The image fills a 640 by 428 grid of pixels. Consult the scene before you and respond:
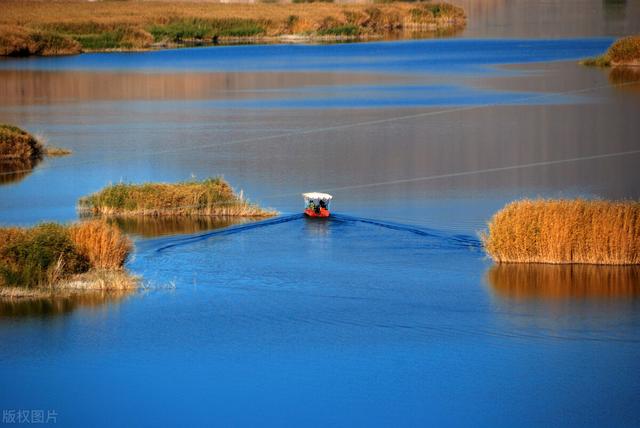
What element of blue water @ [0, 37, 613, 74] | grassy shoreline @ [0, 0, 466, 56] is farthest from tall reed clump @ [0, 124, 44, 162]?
grassy shoreline @ [0, 0, 466, 56]

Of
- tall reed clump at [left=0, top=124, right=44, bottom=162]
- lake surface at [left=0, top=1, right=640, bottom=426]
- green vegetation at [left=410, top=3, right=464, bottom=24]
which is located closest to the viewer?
lake surface at [left=0, top=1, right=640, bottom=426]

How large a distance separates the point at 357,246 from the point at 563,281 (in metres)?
3.44

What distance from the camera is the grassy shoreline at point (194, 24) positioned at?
63531 mm

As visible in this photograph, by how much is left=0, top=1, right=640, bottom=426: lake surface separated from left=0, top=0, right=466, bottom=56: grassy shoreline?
19.7 meters

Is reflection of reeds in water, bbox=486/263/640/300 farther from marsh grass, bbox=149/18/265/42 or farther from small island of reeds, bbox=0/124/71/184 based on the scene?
marsh grass, bbox=149/18/265/42

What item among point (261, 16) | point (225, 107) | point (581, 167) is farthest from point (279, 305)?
point (261, 16)

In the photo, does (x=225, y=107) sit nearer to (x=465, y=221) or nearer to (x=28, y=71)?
(x=28, y=71)

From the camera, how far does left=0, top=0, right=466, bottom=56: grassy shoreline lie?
63.5 metres

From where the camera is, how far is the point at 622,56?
158 feet

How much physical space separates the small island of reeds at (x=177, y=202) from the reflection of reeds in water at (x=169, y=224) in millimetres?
130

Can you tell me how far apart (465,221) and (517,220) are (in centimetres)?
345

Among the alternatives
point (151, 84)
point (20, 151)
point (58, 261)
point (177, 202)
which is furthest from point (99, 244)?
point (151, 84)

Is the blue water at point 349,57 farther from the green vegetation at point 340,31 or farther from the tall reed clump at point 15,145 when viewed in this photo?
the tall reed clump at point 15,145

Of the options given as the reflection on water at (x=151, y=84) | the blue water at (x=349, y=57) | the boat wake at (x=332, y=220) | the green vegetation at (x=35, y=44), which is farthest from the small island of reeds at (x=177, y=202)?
the green vegetation at (x=35, y=44)
